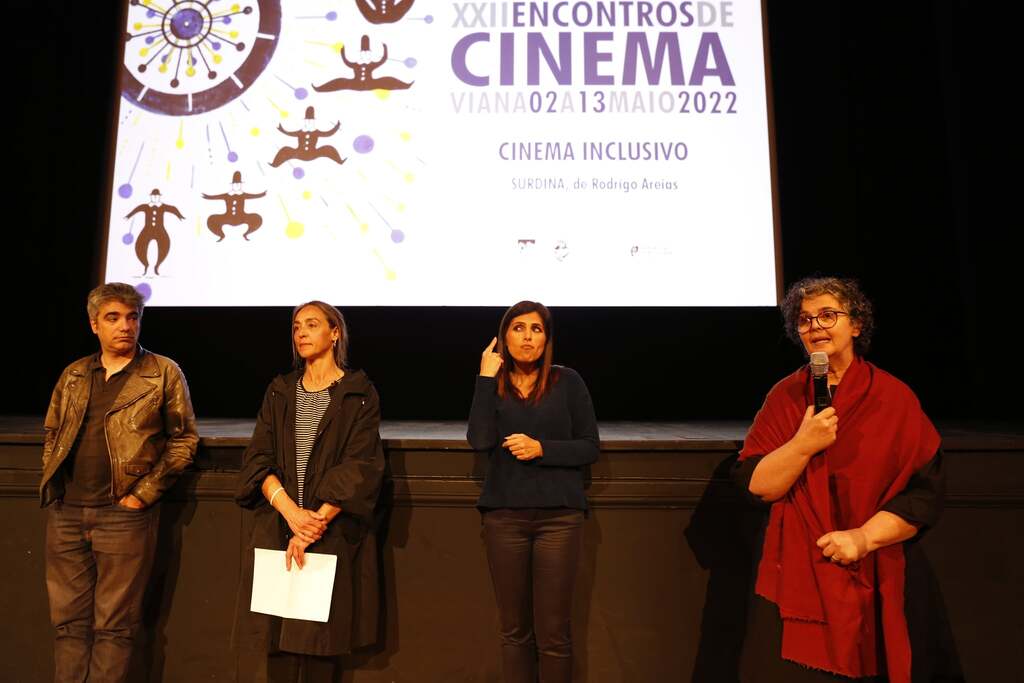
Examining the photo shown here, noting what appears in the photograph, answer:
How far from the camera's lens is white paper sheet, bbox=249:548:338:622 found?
1.86 m

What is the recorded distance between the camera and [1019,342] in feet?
11.5

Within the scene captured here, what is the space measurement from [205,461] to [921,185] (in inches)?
145

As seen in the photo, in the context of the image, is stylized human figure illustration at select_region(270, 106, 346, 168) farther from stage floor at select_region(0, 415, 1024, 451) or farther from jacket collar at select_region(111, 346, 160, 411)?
jacket collar at select_region(111, 346, 160, 411)

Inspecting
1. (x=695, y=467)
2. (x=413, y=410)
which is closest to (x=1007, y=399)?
(x=695, y=467)

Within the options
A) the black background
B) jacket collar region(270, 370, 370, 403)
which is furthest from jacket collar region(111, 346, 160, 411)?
the black background

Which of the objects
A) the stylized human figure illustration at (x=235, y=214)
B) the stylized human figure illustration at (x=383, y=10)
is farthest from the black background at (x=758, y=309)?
the stylized human figure illustration at (x=383, y=10)

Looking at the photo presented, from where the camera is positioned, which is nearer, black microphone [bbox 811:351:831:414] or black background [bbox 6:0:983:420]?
black microphone [bbox 811:351:831:414]

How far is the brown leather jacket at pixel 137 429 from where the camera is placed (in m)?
2.02

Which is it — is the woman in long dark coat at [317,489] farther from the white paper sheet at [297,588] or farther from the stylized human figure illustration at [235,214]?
the stylized human figure illustration at [235,214]

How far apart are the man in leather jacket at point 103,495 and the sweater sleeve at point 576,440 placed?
1.17 metres

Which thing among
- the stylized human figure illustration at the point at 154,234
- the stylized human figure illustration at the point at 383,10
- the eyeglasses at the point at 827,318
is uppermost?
the stylized human figure illustration at the point at 383,10

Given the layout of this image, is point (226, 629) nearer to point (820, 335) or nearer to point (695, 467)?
point (695, 467)

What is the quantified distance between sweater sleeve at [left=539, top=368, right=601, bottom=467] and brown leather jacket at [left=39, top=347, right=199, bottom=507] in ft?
3.79

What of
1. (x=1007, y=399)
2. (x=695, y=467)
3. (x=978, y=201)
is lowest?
(x=695, y=467)
